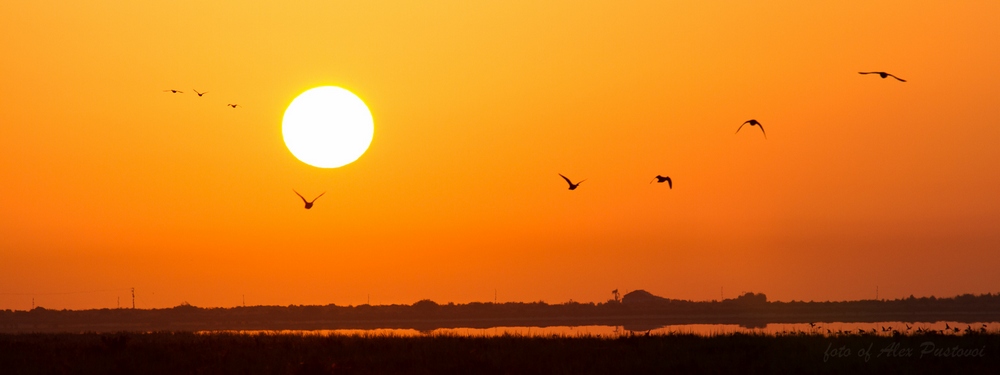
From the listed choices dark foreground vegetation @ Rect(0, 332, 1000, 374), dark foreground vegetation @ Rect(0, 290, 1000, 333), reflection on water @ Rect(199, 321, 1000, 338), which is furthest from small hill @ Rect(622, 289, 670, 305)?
dark foreground vegetation @ Rect(0, 332, 1000, 374)

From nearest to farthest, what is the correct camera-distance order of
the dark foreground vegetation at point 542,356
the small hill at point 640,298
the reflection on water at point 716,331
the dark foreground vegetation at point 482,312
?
the dark foreground vegetation at point 542,356 < the reflection on water at point 716,331 < the dark foreground vegetation at point 482,312 < the small hill at point 640,298

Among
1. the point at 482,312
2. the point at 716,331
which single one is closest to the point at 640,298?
the point at 482,312

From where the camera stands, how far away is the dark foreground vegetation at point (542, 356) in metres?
27.1

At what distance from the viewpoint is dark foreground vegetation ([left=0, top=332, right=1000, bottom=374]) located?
27062 millimetres

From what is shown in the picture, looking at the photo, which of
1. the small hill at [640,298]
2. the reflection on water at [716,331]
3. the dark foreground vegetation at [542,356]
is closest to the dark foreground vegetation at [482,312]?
the small hill at [640,298]

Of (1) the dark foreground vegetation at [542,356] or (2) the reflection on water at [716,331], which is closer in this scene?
(1) the dark foreground vegetation at [542,356]

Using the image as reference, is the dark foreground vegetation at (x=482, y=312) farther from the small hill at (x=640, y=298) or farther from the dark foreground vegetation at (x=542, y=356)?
the dark foreground vegetation at (x=542, y=356)

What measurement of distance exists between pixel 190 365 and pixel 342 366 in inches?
177

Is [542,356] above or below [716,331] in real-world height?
above

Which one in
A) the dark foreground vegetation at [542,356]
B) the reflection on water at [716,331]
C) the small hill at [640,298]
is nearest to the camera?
the dark foreground vegetation at [542,356]

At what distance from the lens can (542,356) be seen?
29.3 m

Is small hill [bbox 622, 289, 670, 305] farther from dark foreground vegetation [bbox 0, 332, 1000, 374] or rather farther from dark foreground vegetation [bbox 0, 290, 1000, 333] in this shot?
dark foreground vegetation [bbox 0, 332, 1000, 374]

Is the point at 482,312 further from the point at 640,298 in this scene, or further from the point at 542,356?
the point at 542,356

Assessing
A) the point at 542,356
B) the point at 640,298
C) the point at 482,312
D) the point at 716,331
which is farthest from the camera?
the point at 640,298
